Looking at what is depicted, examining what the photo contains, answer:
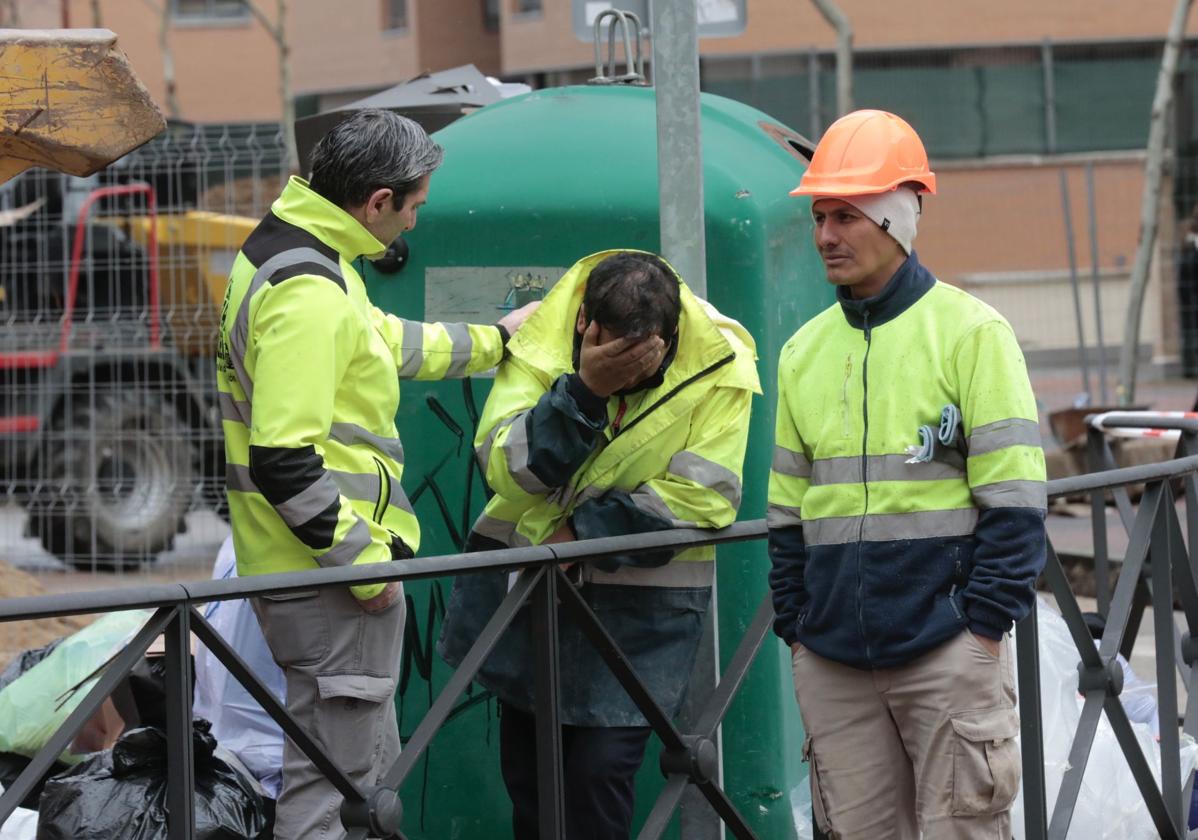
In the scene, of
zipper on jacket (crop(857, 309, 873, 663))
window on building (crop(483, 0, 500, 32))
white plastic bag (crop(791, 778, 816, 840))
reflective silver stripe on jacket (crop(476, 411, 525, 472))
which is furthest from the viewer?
window on building (crop(483, 0, 500, 32))

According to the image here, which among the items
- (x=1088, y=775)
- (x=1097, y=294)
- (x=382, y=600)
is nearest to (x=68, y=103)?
(x=382, y=600)

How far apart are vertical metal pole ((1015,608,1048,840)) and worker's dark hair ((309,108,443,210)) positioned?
5.07ft

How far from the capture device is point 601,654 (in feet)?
10.6

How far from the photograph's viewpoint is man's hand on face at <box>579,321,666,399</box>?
3.38 metres

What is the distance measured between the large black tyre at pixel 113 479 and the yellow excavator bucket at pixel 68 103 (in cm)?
728

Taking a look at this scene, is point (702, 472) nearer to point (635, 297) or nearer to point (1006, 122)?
point (635, 297)

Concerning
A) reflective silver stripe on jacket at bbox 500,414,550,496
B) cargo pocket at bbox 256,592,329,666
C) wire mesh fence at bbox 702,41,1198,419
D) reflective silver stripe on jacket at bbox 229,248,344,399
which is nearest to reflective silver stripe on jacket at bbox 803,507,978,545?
reflective silver stripe on jacket at bbox 500,414,550,496

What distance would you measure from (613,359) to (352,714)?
2.76ft

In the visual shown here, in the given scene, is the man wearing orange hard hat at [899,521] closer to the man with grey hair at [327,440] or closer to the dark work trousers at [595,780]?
the dark work trousers at [595,780]

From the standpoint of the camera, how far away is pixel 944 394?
305 centimetres

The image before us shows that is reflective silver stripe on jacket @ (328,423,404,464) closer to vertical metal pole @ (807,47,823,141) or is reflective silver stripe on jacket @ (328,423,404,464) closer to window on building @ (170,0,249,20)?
vertical metal pole @ (807,47,823,141)

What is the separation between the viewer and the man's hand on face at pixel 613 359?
133 inches

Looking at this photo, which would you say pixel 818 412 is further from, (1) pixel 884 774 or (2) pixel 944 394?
(1) pixel 884 774

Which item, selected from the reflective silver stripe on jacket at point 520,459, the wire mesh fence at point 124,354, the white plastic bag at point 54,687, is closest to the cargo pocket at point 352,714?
the reflective silver stripe on jacket at point 520,459
